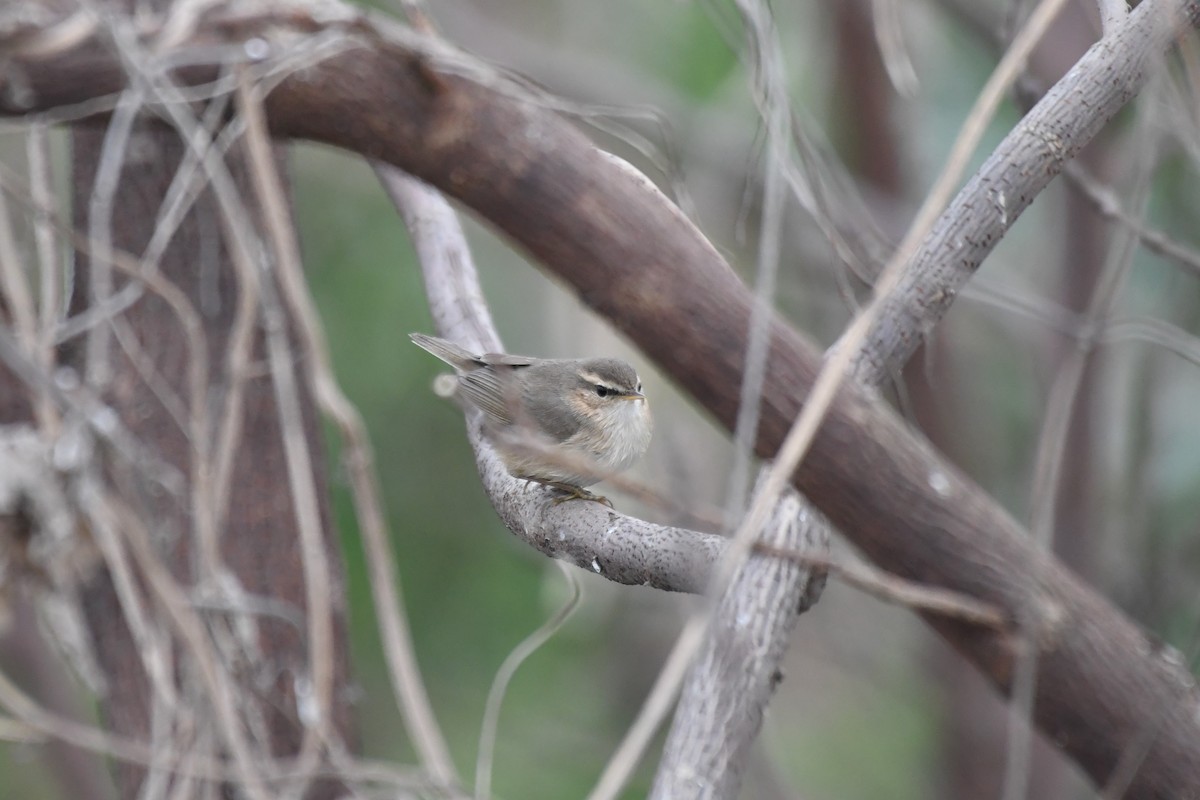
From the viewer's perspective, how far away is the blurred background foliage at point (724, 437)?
555cm

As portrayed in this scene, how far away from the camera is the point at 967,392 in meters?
6.76

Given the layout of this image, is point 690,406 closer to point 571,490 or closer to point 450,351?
point 450,351

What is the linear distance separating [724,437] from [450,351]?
1844mm

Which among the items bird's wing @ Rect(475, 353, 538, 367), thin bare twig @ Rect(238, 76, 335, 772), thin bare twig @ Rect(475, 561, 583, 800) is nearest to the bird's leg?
bird's wing @ Rect(475, 353, 538, 367)

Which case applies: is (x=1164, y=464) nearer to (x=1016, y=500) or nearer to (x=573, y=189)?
(x=1016, y=500)

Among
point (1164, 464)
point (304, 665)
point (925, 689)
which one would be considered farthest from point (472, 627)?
point (1164, 464)

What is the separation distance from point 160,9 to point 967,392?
4.96m

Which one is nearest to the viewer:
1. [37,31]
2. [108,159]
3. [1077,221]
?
[37,31]

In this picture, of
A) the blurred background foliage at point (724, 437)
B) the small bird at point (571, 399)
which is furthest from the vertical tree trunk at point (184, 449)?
the blurred background foliage at point (724, 437)

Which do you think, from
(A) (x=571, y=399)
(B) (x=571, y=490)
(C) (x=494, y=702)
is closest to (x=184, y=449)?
(B) (x=571, y=490)

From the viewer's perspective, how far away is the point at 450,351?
3.97 m

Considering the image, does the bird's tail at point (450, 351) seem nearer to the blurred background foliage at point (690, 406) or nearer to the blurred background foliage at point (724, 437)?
the blurred background foliage at point (690, 406)

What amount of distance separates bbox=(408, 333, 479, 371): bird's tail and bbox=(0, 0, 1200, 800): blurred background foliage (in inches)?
61.7

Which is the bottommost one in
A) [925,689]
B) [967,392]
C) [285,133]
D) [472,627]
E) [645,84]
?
[285,133]
